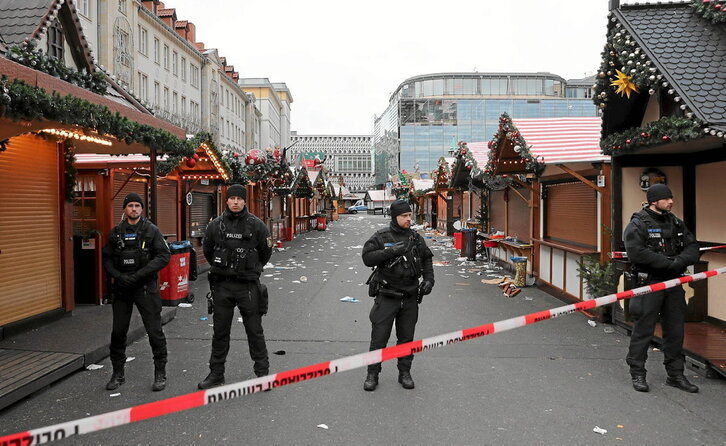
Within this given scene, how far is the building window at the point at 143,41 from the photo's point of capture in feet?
112

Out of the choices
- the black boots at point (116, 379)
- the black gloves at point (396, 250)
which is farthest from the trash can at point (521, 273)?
the black boots at point (116, 379)

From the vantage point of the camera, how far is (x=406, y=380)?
501 centimetres

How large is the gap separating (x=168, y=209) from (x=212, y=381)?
341 inches

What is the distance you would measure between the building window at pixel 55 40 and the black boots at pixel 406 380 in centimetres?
633

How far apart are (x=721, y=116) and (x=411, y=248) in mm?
3510

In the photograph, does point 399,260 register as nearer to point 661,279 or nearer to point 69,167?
point 661,279

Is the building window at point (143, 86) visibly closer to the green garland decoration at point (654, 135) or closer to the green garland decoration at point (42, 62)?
the green garland decoration at point (42, 62)

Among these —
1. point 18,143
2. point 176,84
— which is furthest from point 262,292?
point 176,84

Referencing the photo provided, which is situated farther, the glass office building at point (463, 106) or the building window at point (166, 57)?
the glass office building at point (463, 106)

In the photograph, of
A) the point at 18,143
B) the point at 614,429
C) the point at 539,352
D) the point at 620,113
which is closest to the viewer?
the point at 614,429

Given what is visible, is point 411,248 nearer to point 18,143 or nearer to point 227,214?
point 227,214

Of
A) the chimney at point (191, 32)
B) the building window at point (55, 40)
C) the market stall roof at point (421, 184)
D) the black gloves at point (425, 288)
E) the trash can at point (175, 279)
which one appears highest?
the chimney at point (191, 32)

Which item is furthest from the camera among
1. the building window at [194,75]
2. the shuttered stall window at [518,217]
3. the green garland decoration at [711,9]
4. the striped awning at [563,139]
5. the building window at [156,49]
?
the building window at [194,75]

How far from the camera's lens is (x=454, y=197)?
98.6ft
